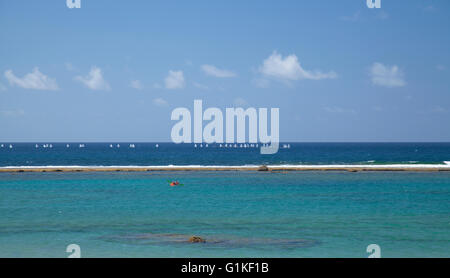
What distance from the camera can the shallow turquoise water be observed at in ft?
65.1

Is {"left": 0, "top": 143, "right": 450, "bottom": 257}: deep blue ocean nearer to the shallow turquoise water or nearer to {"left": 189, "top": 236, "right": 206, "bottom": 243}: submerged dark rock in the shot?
the shallow turquoise water

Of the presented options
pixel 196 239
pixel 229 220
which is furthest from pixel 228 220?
pixel 196 239

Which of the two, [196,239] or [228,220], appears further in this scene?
[228,220]

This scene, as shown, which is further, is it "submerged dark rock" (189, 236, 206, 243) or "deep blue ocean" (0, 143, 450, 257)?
"submerged dark rock" (189, 236, 206, 243)

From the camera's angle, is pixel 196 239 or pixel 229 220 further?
pixel 229 220

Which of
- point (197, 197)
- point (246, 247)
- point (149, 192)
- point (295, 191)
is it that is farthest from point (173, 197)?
point (246, 247)

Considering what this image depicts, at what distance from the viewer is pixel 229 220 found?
2612 cm

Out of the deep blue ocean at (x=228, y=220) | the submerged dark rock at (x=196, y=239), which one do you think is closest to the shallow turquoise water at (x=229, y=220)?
the deep blue ocean at (x=228, y=220)

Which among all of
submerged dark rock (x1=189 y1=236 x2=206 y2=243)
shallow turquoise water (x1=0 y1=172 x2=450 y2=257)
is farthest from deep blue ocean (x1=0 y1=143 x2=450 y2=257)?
submerged dark rock (x1=189 y1=236 x2=206 y2=243)

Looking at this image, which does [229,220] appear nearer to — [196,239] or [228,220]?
[228,220]

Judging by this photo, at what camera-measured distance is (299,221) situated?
→ 25.9 metres

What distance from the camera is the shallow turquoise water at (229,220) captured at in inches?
781

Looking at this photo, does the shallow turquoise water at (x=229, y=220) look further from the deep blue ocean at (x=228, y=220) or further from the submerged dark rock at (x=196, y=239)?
the submerged dark rock at (x=196, y=239)
